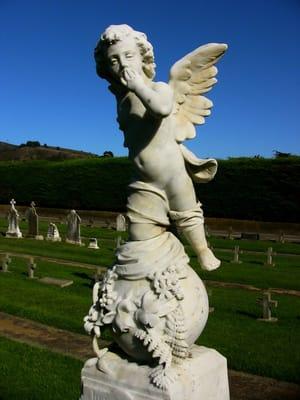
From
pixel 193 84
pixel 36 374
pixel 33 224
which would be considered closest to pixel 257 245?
pixel 33 224

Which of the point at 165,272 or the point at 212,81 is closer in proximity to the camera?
the point at 165,272

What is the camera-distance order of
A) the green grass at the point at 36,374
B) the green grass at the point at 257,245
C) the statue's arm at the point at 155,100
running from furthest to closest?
1. the green grass at the point at 257,245
2. the green grass at the point at 36,374
3. the statue's arm at the point at 155,100

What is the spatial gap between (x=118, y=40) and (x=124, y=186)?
117 feet

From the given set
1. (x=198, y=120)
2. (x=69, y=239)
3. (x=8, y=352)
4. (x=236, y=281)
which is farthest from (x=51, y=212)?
(x=198, y=120)

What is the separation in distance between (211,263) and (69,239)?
21425 millimetres

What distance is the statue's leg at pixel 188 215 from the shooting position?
13.2 ft

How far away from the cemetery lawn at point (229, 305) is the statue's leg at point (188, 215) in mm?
4418

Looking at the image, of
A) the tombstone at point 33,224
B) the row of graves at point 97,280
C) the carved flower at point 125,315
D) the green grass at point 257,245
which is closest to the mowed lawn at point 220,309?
the row of graves at point 97,280

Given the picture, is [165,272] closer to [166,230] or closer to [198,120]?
[166,230]

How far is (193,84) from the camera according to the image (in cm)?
421

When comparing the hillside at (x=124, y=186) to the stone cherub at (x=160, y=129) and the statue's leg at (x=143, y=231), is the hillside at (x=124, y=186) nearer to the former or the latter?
the stone cherub at (x=160, y=129)

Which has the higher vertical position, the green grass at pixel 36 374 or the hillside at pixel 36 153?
the hillside at pixel 36 153

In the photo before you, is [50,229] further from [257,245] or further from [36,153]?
[36,153]

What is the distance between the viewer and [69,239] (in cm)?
2509
